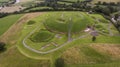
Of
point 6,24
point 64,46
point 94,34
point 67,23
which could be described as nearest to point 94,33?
point 94,34

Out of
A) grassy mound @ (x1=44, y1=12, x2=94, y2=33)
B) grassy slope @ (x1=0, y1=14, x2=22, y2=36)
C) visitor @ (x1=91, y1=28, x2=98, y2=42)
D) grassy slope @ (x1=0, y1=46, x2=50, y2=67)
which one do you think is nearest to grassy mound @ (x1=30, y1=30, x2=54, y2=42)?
grassy mound @ (x1=44, y1=12, x2=94, y2=33)

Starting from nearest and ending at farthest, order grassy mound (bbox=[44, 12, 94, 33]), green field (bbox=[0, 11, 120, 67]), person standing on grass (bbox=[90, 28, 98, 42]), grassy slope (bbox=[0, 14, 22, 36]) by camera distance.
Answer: green field (bbox=[0, 11, 120, 67]) < person standing on grass (bbox=[90, 28, 98, 42]) < grassy mound (bbox=[44, 12, 94, 33]) < grassy slope (bbox=[0, 14, 22, 36])

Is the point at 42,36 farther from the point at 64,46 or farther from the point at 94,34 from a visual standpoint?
the point at 94,34

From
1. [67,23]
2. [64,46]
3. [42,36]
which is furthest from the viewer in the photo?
[67,23]

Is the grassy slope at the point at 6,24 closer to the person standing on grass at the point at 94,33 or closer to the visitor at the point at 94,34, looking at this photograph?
the person standing on grass at the point at 94,33

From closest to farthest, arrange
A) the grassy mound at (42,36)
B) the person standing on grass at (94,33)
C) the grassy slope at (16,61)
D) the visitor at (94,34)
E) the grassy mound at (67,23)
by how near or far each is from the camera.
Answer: the grassy slope at (16,61) → the visitor at (94,34) → the person standing on grass at (94,33) → the grassy mound at (42,36) → the grassy mound at (67,23)

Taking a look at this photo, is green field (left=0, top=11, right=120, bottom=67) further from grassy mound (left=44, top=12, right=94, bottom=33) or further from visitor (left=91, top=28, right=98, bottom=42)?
visitor (left=91, top=28, right=98, bottom=42)

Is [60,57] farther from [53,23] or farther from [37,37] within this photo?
[53,23]

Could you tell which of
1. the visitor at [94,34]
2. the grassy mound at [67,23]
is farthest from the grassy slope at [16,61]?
the visitor at [94,34]
